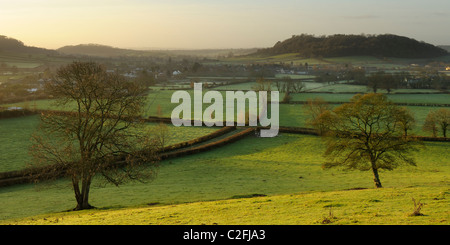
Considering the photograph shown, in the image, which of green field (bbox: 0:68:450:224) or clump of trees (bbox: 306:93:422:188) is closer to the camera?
green field (bbox: 0:68:450:224)

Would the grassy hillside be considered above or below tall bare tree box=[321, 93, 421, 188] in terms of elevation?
below

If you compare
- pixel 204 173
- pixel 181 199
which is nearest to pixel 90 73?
pixel 181 199

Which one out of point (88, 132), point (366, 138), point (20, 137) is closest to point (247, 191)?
point (366, 138)

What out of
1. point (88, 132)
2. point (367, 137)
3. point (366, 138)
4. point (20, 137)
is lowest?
point (20, 137)

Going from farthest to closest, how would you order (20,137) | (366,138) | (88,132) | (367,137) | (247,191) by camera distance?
(20,137) → (366,138) → (367,137) → (247,191) → (88,132)

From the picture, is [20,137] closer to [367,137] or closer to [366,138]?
[366,138]

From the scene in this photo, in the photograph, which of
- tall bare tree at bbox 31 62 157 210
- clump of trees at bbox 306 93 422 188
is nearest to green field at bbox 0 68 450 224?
tall bare tree at bbox 31 62 157 210

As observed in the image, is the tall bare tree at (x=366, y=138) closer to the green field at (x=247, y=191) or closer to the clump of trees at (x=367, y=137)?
the clump of trees at (x=367, y=137)

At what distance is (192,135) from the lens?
61969 millimetres

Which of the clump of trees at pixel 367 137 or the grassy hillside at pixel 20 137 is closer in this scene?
the clump of trees at pixel 367 137

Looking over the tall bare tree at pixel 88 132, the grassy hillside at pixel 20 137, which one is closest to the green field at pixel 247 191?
the grassy hillside at pixel 20 137

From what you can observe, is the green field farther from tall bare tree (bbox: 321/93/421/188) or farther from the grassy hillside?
A: tall bare tree (bbox: 321/93/421/188)

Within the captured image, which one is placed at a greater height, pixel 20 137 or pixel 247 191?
pixel 20 137
